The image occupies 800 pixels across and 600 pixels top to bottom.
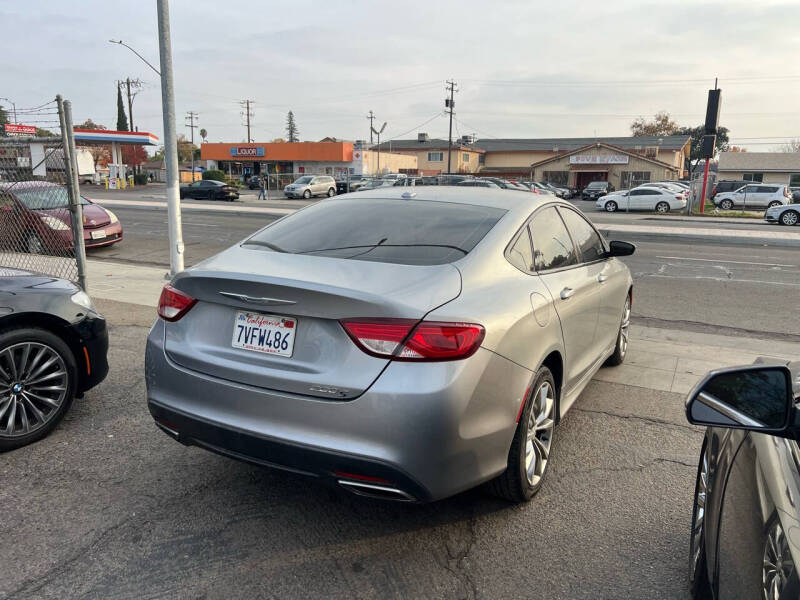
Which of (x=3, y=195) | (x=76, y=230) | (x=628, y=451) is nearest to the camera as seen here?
(x=628, y=451)

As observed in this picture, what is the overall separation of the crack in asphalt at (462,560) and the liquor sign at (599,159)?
6214 centimetres

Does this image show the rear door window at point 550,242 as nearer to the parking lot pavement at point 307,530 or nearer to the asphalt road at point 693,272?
the parking lot pavement at point 307,530

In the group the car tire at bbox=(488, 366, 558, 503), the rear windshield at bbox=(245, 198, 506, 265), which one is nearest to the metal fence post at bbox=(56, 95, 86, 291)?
the rear windshield at bbox=(245, 198, 506, 265)

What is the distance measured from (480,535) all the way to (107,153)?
8866 cm

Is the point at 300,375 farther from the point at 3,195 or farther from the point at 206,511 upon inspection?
the point at 3,195

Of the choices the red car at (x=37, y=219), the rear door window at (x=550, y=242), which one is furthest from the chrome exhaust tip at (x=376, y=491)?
the red car at (x=37, y=219)

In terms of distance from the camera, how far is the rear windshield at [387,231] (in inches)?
126

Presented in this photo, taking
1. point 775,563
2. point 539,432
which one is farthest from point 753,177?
point 775,563

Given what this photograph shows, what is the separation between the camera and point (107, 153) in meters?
80.6

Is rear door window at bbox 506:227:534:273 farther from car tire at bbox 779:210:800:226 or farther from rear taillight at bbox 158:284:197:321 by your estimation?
car tire at bbox 779:210:800:226

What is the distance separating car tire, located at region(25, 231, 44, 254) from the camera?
31.3 feet

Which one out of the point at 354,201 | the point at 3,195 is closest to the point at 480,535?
the point at 354,201

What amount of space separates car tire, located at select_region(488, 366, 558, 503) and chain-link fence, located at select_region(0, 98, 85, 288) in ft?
12.6

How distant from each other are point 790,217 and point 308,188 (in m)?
28.3
